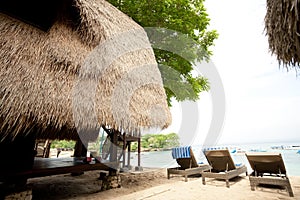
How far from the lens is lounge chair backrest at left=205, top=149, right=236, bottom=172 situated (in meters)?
4.39

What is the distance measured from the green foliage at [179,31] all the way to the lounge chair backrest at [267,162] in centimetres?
340

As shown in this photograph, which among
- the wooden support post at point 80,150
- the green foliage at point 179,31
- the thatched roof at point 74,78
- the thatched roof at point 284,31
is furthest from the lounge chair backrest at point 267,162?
the wooden support post at point 80,150

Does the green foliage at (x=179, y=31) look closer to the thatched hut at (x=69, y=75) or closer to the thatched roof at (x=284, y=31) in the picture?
the thatched hut at (x=69, y=75)

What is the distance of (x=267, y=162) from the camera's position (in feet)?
12.1

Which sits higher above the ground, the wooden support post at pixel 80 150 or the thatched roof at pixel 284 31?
the thatched roof at pixel 284 31

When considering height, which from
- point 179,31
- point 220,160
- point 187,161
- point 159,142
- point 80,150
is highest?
point 179,31

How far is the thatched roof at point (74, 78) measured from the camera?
2250mm

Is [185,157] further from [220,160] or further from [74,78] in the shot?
[74,78]

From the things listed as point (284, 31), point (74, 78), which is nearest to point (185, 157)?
point (74, 78)

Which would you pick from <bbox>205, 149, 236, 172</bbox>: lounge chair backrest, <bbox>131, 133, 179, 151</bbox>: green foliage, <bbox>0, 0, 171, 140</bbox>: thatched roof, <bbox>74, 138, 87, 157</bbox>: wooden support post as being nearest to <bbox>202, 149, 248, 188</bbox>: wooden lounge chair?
<bbox>205, 149, 236, 172</bbox>: lounge chair backrest

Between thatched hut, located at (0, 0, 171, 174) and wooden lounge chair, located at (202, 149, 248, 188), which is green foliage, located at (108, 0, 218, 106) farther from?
wooden lounge chair, located at (202, 149, 248, 188)

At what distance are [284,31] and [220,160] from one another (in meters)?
3.80

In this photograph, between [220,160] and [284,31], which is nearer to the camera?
[284,31]

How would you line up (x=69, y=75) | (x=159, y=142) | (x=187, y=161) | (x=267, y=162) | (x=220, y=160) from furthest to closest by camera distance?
(x=159, y=142) → (x=187, y=161) → (x=220, y=160) → (x=267, y=162) → (x=69, y=75)
